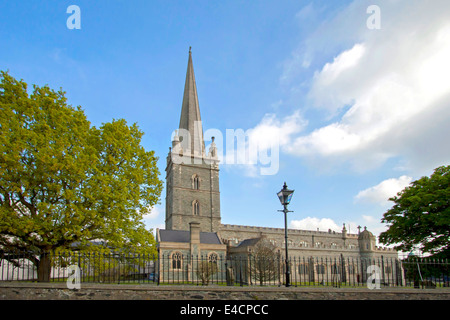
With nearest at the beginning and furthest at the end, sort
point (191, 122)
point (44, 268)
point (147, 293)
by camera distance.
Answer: point (147, 293) < point (44, 268) < point (191, 122)

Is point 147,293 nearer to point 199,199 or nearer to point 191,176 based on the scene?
point 199,199

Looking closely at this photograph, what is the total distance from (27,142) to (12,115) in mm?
1594

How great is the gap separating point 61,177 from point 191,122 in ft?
136

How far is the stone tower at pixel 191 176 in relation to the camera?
165 ft

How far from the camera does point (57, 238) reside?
51.7 feet

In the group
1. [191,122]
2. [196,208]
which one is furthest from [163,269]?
[191,122]

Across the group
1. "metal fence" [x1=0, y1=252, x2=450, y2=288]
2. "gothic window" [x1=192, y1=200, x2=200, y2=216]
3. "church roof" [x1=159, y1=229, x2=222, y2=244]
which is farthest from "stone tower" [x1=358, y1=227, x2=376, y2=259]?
"gothic window" [x1=192, y1=200, x2=200, y2=216]

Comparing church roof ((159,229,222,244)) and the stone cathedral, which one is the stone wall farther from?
the stone cathedral

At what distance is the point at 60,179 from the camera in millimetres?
16016

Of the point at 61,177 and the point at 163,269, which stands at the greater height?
the point at 61,177

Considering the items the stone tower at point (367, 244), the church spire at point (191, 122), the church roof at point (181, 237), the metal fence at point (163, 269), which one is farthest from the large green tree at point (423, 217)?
the church spire at point (191, 122)

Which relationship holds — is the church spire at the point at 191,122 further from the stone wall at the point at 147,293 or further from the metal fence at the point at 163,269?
the stone wall at the point at 147,293

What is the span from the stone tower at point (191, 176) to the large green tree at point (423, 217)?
28452mm
